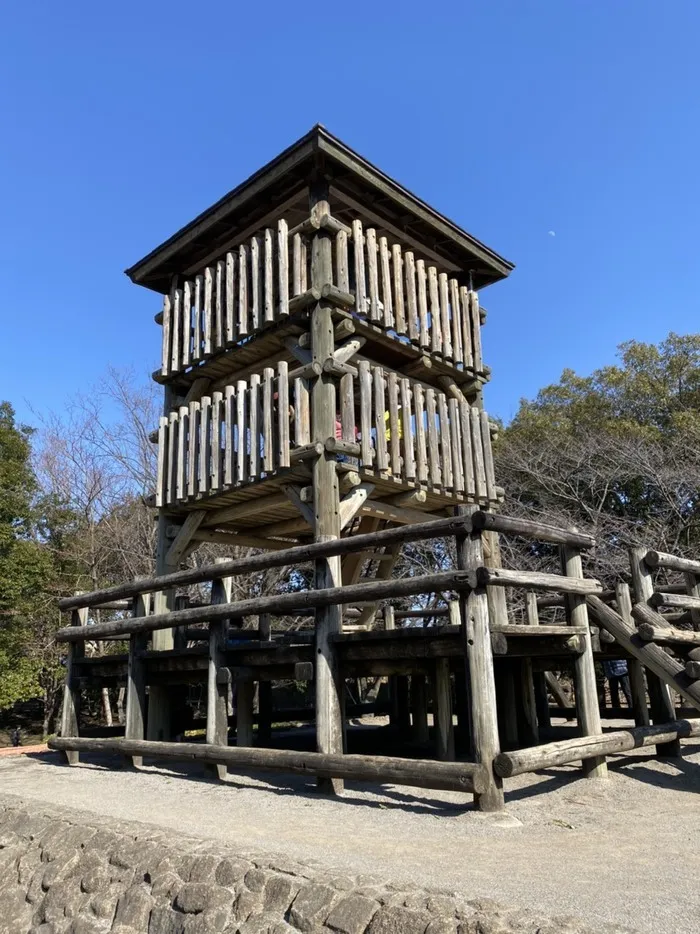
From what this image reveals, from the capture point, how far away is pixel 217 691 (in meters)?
7.36

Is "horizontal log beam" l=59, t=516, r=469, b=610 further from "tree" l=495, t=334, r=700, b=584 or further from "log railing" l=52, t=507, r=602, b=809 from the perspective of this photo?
"tree" l=495, t=334, r=700, b=584

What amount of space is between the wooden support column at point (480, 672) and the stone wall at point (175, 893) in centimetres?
181

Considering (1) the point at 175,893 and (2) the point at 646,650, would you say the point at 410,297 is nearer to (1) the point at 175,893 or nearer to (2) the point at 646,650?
(2) the point at 646,650

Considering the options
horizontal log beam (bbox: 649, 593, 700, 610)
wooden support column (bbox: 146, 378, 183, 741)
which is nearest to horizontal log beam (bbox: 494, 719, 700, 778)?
horizontal log beam (bbox: 649, 593, 700, 610)

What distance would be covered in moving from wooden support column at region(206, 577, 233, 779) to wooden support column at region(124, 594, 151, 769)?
1.44 meters

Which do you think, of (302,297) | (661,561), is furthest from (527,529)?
(302,297)

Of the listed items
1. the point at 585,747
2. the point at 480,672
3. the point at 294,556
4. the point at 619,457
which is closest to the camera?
the point at 480,672

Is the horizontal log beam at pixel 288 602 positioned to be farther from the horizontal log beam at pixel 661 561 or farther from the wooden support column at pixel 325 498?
the horizontal log beam at pixel 661 561

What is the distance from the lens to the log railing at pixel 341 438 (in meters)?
8.35

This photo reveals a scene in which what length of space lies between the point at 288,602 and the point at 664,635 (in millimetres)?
3530

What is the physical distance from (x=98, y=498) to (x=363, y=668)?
15578mm

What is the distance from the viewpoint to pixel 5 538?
17609 mm

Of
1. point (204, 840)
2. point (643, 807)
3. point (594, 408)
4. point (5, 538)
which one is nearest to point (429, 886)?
point (204, 840)

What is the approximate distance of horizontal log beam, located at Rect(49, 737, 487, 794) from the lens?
521cm
